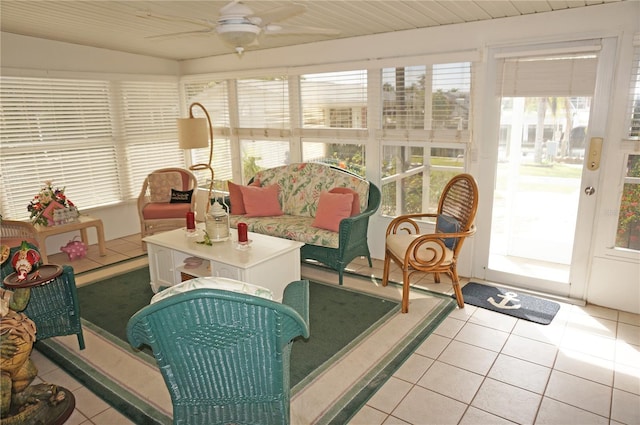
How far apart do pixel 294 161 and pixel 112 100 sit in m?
2.48

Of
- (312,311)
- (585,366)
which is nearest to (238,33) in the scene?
(312,311)

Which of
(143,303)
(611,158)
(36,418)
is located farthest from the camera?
(143,303)

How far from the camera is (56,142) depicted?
5.05 meters

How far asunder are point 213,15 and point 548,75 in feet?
8.98

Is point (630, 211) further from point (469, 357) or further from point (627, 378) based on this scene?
point (469, 357)

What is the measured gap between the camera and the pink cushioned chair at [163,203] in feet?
16.3

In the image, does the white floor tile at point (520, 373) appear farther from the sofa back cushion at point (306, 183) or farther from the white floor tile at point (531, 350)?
the sofa back cushion at point (306, 183)

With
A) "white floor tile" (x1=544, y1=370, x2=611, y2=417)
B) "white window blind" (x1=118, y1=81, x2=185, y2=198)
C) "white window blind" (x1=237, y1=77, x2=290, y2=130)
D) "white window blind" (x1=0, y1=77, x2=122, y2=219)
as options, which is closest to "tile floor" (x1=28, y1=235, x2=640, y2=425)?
"white floor tile" (x1=544, y1=370, x2=611, y2=417)

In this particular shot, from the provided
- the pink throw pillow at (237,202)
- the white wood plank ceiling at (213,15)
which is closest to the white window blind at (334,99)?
the white wood plank ceiling at (213,15)

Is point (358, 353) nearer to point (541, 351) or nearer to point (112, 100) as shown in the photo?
point (541, 351)

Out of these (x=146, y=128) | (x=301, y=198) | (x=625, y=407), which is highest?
(x=146, y=128)

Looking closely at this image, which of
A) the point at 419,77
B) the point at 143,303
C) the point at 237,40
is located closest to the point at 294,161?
the point at 419,77

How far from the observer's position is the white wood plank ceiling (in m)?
3.17

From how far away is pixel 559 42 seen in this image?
11.2ft
